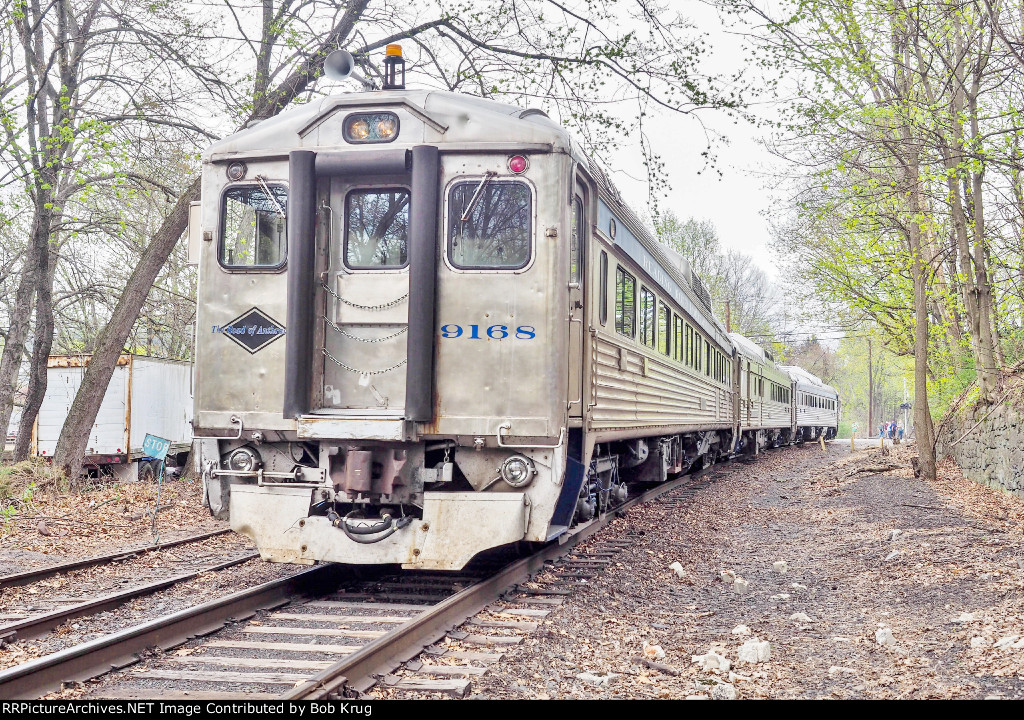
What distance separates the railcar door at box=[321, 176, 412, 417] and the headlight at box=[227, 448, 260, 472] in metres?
0.61

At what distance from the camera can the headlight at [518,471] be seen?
249 inches

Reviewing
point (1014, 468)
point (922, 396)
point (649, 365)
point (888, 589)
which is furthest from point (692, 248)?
point (888, 589)

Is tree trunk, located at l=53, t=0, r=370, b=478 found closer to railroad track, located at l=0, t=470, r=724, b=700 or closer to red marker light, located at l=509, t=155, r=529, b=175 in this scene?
railroad track, located at l=0, t=470, r=724, b=700

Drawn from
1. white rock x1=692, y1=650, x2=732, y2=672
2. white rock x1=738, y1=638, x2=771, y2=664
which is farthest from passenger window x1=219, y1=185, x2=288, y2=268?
white rock x1=738, y1=638, x2=771, y2=664

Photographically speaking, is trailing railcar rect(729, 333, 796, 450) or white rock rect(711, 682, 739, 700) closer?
white rock rect(711, 682, 739, 700)

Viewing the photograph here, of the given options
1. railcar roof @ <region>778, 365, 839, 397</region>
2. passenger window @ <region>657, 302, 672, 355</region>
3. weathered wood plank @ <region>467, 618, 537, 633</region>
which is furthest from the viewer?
railcar roof @ <region>778, 365, 839, 397</region>

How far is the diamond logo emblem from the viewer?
6.62 metres

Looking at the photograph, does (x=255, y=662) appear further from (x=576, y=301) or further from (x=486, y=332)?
(x=576, y=301)

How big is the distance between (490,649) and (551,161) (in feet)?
10.5

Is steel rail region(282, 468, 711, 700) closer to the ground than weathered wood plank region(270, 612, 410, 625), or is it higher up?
higher up

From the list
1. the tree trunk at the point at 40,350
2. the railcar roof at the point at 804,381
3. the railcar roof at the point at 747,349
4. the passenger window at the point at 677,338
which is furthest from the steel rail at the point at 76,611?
the railcar roof at the point at 804,381

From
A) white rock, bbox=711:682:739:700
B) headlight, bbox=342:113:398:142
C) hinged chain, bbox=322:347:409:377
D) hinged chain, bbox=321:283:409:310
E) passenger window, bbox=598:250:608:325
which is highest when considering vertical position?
headlight, bbox=342:113:398:142

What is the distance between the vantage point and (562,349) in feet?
21.0

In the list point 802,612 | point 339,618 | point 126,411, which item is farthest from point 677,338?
point 126,411
